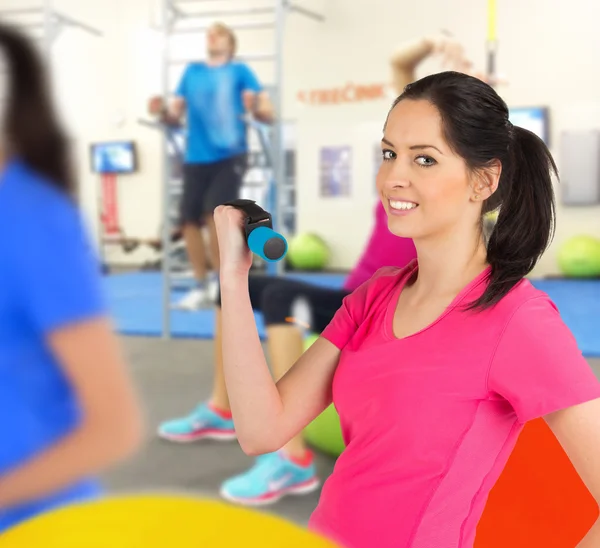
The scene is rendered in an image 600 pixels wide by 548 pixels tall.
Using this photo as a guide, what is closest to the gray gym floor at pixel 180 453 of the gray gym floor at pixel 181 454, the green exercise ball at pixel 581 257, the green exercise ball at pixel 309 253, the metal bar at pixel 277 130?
the gray gym floor at pixel 181 454

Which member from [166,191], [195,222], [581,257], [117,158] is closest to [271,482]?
[195,222]

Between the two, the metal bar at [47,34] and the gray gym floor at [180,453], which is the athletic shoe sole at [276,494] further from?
the metal bar at [47,34]

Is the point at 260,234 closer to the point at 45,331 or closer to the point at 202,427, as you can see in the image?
the point at 45,331

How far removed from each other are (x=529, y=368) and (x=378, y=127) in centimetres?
574

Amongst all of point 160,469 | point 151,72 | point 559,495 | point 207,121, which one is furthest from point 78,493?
point 151,72

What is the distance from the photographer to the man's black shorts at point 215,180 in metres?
2.75

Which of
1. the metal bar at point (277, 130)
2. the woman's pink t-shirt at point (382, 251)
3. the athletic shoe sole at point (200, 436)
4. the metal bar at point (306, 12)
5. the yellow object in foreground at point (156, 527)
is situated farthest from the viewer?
the metal bar at point (306, 12)

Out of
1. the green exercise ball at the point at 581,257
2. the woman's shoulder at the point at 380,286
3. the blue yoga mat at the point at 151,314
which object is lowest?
the blue yoga mat at the point at 151,314

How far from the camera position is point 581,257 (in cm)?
538

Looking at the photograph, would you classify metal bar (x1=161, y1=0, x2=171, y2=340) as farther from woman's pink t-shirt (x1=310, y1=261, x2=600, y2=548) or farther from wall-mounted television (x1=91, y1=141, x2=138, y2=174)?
wall-mounted television (x1=91, y1=141, x2=138, y2=174)

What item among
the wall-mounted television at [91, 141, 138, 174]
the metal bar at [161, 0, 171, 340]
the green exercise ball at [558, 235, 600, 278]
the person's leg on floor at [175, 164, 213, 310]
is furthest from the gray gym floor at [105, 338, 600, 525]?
the wall-mounted television at [91, 141, 138, 174]

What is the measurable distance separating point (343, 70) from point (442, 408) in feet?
19.8

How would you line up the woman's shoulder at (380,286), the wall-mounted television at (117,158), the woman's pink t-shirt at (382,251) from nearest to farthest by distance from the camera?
the woman's shoulder at (380,286) → the woman's pink t-shirt at (382,251) → the wall-mounted television at (117,158)

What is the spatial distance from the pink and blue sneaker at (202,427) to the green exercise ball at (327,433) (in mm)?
254
